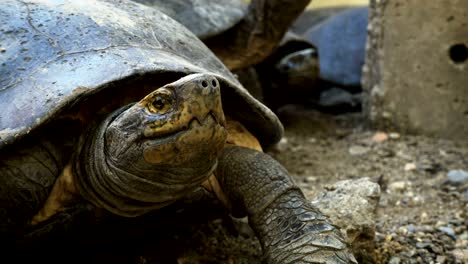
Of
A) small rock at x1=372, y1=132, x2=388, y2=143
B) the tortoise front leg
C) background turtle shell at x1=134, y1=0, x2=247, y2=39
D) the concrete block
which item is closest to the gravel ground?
small rock at x1=372, y1=132, x2=388, y2=143

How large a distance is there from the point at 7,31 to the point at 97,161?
548 millimetres

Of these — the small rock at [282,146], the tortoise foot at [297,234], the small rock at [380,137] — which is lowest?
the small rock at [282,146]

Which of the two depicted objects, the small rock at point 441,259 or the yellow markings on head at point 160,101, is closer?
the yellow markings on head at point 160,101

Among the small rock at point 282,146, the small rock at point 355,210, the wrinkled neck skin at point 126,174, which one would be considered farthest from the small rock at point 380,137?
the wrinkled neck skin at point 126,174

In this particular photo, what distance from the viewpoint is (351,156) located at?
11.6 ft

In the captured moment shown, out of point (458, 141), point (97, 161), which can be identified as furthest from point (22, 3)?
point (458, 141)

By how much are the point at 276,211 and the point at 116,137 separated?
0.53 metres

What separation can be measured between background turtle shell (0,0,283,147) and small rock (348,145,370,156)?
152cm

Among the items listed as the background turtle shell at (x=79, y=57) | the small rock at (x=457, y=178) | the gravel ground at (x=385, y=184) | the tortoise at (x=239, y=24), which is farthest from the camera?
the tortoise at (x=239, y=24)

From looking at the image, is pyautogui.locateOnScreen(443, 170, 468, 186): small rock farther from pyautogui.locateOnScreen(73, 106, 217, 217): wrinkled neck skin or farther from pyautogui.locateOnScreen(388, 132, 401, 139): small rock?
pyautogui.locateOnScreen(73, 106, 217, 217): wrinkled neck skin

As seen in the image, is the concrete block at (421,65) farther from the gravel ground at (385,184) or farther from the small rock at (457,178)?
the small rock at (457,178)

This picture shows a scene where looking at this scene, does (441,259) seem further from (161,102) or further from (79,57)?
(79,57)

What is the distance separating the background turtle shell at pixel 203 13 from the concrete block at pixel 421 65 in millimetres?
914

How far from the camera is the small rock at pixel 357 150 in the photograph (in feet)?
11.7
